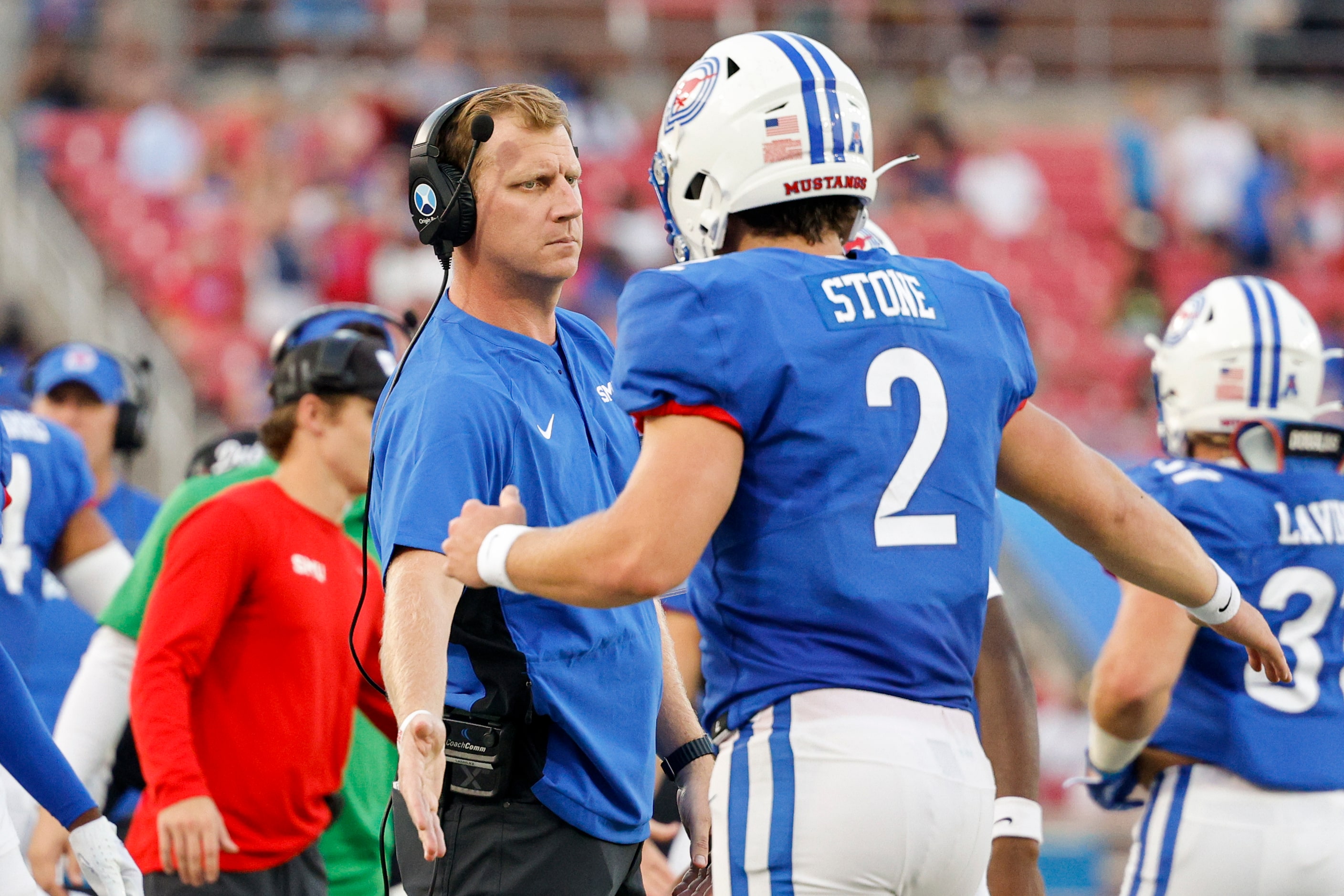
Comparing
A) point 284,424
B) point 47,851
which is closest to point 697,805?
point 284,424

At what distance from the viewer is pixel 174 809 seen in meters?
4.00

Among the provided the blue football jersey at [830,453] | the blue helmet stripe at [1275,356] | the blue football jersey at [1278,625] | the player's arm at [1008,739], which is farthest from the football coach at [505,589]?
the blue helmet stripe at [1275,356]

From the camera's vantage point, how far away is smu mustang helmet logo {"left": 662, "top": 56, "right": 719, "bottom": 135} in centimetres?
289

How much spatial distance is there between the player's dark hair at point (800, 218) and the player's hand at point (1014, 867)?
5.17 feet

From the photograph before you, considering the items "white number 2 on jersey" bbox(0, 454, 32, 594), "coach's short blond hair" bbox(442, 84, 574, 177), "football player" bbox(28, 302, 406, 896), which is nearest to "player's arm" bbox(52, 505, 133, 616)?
"white number 2 on jersey" bbox(0, 454, 32, 594)

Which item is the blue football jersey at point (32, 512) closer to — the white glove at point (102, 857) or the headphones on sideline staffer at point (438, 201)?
the white glove at point (102, 857)

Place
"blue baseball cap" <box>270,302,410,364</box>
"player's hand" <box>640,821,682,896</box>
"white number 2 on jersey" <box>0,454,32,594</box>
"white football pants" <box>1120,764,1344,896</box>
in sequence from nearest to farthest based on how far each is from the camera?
"player's hand" <box>640,821,682,896</box> → "white football pants" <box>1120,764,1344,896</box> → "blue baseball cap" <box>270,302,410,364</box> → "white number 2 on jersey" <box>0,454,32,594</box>

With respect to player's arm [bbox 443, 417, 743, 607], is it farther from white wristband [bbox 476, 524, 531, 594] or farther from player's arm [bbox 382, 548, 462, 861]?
player's arm [bbox 382, 548, 462, 861]

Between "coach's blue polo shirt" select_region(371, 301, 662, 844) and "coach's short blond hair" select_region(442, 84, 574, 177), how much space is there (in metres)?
0.35

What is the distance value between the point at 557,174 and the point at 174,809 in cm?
177

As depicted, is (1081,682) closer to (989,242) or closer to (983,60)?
(989,242)

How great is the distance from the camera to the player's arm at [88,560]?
5391 mm

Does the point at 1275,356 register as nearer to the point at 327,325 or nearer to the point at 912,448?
the point at 912,448

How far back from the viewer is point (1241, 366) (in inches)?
172
